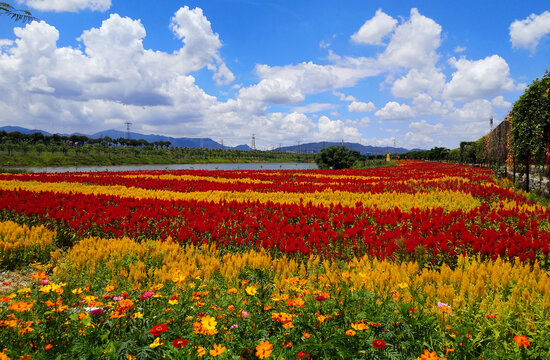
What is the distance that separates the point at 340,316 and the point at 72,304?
2.66 metres

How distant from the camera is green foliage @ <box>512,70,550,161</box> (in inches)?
517

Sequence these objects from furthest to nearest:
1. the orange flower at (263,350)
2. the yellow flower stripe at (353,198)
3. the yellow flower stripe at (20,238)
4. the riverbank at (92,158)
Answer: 1. the riverbank at (92,158)
2. the yellow flower stripe at (353,198)
3. the yellow flower stripe at (20,238)
4. the orange flower at (263,350)

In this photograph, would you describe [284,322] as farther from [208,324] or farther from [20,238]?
[20,238]

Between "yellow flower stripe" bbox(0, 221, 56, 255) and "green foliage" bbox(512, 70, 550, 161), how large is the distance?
56.9 ft

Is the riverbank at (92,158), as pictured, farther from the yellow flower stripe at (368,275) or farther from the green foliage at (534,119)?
the green foliage at (534,119)

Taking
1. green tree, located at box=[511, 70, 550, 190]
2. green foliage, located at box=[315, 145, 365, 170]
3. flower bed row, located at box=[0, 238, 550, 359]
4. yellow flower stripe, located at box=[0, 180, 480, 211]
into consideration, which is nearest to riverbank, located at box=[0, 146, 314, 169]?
green foliage, located at box=[315, 145, 365, 170]

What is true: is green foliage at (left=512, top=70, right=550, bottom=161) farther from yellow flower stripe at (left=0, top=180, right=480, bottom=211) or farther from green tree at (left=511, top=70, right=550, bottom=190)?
yellow flower stripe at (left=0, top=180, right=480, bottom=211)

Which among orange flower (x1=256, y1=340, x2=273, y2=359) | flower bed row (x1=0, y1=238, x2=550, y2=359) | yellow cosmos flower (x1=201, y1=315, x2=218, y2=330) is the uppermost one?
yellow cosmos flower (x1=201, y1=315, x2=218, y2=330)

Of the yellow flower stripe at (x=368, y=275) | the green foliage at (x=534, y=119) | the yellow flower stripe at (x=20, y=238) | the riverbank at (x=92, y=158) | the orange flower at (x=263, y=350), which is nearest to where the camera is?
the orange flower at (x=263, y=350)

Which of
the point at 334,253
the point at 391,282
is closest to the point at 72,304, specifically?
the point at 391,282

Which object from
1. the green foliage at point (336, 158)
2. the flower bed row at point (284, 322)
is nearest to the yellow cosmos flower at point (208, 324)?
the flower bed row at point (284, 322)

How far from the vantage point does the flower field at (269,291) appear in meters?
2.33

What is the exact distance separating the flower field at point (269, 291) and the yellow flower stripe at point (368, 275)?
0.08 feet

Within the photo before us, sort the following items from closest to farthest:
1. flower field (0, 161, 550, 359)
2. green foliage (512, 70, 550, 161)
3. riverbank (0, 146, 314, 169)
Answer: flower field (0, 161, 550, 359)
green foliage (512, 70, 550, 161)
riverbank (0, 146, 314, 169)
